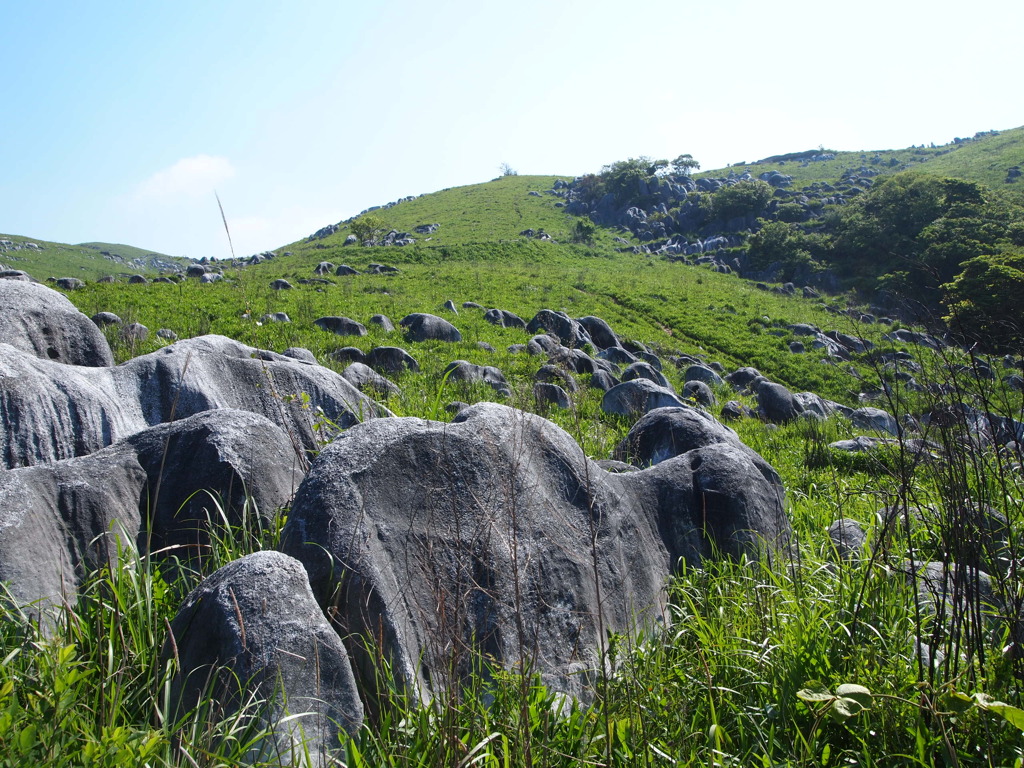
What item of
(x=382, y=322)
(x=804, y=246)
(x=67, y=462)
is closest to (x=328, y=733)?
(x=67, y=462)

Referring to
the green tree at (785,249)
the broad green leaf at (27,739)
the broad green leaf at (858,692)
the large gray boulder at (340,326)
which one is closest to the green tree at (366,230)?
the green tree at (785,249)

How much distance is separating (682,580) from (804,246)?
4788cm

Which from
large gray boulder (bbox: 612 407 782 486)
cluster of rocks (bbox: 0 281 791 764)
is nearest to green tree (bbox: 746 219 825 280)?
large gray boulder (bbox: 612 407 782 486)

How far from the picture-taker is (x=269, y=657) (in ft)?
10.0

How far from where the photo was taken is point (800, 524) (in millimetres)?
6590

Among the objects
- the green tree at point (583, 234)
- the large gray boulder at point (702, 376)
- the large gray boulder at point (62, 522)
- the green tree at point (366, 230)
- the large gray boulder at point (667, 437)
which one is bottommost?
the large gray boulder at point (702, 376)

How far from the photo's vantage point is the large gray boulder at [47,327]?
620 cm

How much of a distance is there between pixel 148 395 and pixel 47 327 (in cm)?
156

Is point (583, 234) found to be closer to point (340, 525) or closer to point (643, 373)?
point (643, 373)

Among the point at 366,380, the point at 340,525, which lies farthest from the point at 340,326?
the point at 340,525

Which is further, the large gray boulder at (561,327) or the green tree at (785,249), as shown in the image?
the green tree at (785,249)

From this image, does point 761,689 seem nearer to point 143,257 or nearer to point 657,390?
point 657,390

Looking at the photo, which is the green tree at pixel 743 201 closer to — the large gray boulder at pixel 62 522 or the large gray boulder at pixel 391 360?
the large gray boulder at pixel 391 360

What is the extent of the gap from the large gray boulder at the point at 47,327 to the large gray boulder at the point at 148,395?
88 centimetres
